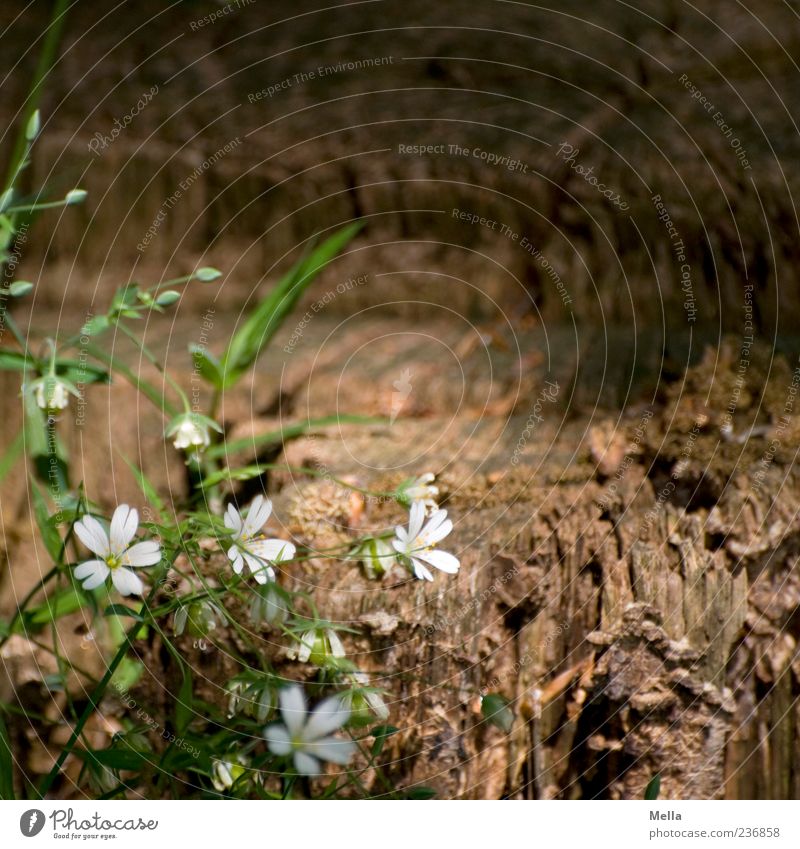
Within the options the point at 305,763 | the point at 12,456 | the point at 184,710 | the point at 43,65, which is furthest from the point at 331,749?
the point at 43,65

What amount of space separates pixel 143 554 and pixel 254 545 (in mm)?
81

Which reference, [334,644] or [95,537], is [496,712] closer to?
[334,644]

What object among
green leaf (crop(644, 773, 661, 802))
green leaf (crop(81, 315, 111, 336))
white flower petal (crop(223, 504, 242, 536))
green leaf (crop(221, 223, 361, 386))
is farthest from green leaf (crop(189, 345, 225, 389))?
green leaf (crop(644, 773, 661, 802))

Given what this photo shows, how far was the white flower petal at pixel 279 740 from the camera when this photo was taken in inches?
24.1

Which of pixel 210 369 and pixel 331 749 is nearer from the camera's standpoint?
pixel 331 749

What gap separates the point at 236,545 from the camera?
2.02ft

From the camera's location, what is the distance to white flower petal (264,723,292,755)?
0.61 m

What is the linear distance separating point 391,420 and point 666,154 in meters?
0.40

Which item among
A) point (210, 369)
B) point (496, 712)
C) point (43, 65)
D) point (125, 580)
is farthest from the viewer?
point (43, 65)

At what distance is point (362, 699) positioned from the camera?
2.05 ft

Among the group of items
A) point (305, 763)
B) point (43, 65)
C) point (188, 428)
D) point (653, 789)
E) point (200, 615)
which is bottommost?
point (653, 789)

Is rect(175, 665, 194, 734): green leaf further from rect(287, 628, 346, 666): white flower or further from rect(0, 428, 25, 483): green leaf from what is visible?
rect(0, 428, 25, 483): green leaf

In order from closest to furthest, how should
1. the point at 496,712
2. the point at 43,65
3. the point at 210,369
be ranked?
the point at 496,712 < the point at 210,369 < the point at 43,65
